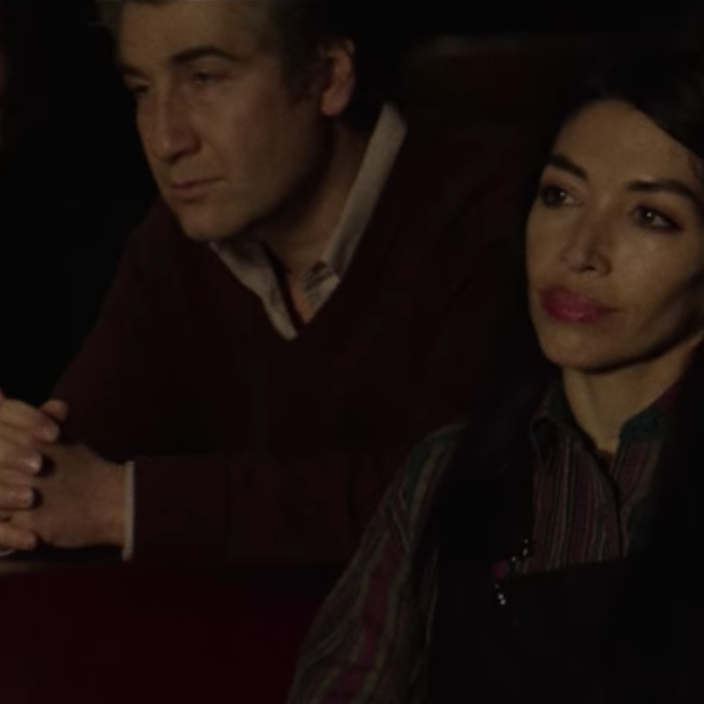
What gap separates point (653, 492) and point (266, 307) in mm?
510

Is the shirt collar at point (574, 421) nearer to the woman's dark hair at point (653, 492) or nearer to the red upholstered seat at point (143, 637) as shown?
the woman's dark hair at point (653, 492)

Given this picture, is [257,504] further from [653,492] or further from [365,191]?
[653,492]

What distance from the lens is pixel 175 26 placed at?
1.36m

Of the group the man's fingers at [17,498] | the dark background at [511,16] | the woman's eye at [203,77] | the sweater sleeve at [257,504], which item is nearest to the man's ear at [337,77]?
the woman's eye at [203,77]

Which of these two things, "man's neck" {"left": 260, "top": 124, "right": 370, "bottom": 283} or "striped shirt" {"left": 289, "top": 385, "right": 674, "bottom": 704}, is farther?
"man's neck" {"left": 260, "top": 124, "right": 370, "bottom": 283}

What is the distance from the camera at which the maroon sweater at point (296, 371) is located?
4.34 feet

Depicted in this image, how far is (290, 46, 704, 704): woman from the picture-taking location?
1009 millimetres

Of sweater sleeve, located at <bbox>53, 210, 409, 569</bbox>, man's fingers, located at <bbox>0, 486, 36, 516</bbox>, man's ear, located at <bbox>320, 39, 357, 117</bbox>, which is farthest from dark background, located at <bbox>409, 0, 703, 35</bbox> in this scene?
man's fingers, located at <bbox>0, 486, 36, 516</bbox>

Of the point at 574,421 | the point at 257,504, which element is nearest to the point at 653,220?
the point at 574,421

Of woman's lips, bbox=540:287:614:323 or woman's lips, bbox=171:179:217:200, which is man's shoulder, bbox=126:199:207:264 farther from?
woman's lips, bbox=540:287:614:323

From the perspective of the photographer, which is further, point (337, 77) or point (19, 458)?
point (337, 77)

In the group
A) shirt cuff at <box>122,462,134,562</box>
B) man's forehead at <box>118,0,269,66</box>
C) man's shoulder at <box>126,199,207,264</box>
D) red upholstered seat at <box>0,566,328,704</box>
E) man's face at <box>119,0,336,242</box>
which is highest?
man's forehead at <box>118,0,269,66</box>

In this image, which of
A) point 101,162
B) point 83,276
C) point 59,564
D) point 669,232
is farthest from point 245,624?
point 101,162

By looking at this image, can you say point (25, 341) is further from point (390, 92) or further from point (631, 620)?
point (631, 620)
